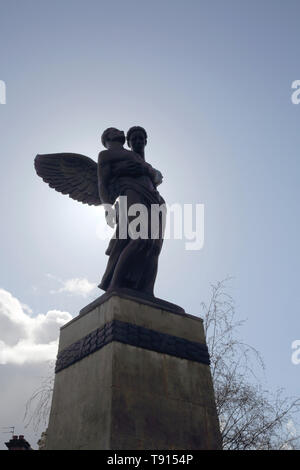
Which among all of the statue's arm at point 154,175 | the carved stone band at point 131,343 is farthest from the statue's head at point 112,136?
the carved stone band at point 131,343

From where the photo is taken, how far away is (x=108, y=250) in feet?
18.8

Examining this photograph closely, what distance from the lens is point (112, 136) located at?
6391mm

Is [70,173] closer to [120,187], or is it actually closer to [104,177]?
[104,177]

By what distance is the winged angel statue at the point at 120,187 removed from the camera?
18.0 ft

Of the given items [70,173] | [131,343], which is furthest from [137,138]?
[131,343]

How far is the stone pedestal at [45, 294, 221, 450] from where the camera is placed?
3850 mm

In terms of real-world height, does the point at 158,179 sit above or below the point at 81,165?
below

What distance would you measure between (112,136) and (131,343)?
11.0 ft

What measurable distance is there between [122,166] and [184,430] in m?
3.52

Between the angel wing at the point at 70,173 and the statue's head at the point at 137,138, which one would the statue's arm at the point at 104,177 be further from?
the angel wing at the point at 70,173

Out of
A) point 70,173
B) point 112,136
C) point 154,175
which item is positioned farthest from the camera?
point 70,173

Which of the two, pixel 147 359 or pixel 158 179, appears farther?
A: pixel 158 179
